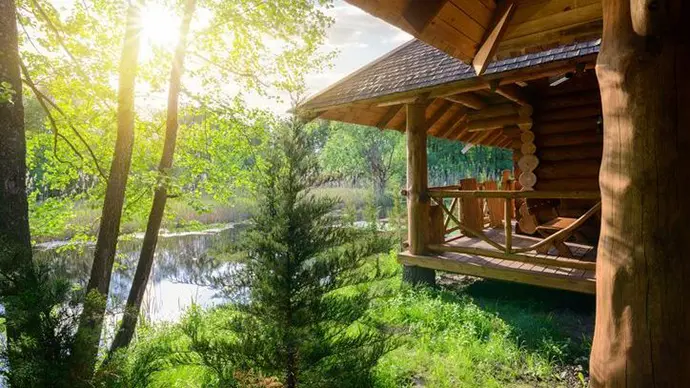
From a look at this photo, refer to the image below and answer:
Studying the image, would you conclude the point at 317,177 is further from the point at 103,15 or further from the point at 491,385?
the point at 103,15

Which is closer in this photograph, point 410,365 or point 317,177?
point 317,177

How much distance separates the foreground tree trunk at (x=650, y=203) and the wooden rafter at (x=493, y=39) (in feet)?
3.92

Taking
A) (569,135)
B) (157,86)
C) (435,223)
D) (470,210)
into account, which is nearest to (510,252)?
(435,223)

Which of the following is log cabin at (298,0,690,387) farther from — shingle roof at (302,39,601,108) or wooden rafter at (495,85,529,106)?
wooden rafter at (495,85,529,106)

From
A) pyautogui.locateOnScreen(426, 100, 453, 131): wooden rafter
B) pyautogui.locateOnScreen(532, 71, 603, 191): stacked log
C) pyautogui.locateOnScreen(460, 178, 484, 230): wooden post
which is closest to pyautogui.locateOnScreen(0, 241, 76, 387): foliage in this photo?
pyautogui.locateOnScreen(460, 178, 484, 230): wooden post

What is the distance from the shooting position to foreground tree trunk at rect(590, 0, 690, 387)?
137cm

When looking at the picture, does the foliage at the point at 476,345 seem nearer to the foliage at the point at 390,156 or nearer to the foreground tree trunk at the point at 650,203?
the foreground tree trunk at the point at 650,203

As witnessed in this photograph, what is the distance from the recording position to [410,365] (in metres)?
3.99

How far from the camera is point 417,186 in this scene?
6.31m

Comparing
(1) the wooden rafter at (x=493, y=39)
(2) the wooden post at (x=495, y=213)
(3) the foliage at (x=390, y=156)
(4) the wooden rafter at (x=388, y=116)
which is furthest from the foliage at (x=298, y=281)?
(3) the foliage at (x=390, y=156)

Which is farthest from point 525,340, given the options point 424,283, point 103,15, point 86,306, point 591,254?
point 103,15

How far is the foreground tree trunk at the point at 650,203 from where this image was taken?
1.37 meters

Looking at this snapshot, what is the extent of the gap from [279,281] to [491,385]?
2.50m

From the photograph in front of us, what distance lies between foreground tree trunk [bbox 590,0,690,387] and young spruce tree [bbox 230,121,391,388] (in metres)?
1.56
